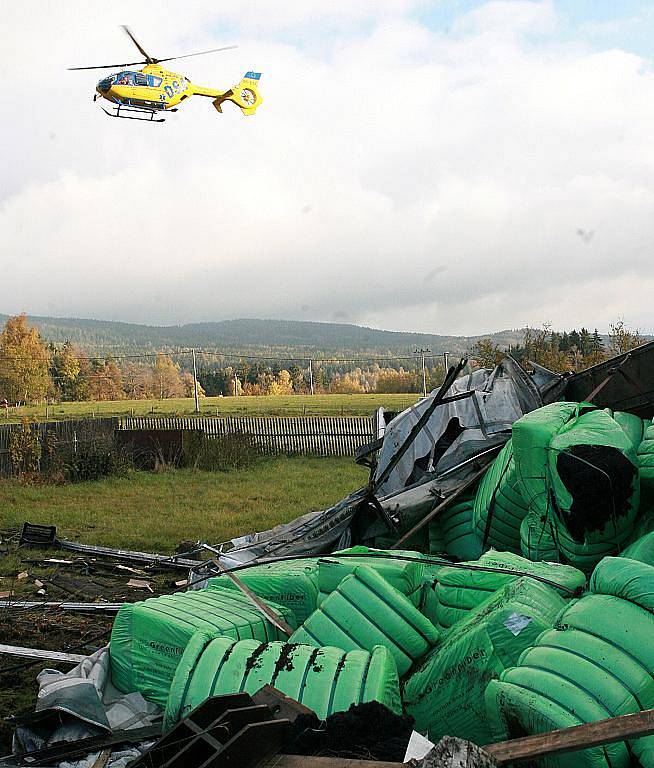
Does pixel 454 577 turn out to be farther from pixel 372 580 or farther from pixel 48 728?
pixel 48 728

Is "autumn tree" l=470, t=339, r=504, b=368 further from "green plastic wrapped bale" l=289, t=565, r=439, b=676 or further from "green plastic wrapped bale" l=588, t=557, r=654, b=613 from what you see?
"green plastic wrapped bale" l=588, t=557, r=654, b=613

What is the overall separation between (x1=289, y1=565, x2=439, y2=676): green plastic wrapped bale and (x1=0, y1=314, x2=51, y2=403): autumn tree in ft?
150

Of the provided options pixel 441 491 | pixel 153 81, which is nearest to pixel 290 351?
pixel 153 81

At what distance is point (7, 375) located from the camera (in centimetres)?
4609

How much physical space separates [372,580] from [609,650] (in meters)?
1.31

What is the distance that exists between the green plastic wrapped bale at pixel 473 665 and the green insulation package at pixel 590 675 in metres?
0.21

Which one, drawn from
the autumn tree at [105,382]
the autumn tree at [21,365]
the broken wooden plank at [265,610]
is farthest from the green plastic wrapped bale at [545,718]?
the autumn tree at [105,382]

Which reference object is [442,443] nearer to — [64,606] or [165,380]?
[64,606]

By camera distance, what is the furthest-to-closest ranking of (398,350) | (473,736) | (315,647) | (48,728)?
(398,350), (48,728), (315,647), (473,736)

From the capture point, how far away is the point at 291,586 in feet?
15.0

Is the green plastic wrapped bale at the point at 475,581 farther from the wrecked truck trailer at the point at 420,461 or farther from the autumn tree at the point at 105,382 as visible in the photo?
the autumn tree at the point at 105,382

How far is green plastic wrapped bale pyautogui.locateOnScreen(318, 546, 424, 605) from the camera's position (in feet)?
13.7

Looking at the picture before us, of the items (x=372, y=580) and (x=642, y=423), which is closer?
(x=372, y=580)

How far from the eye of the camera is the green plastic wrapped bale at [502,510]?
208 inches
